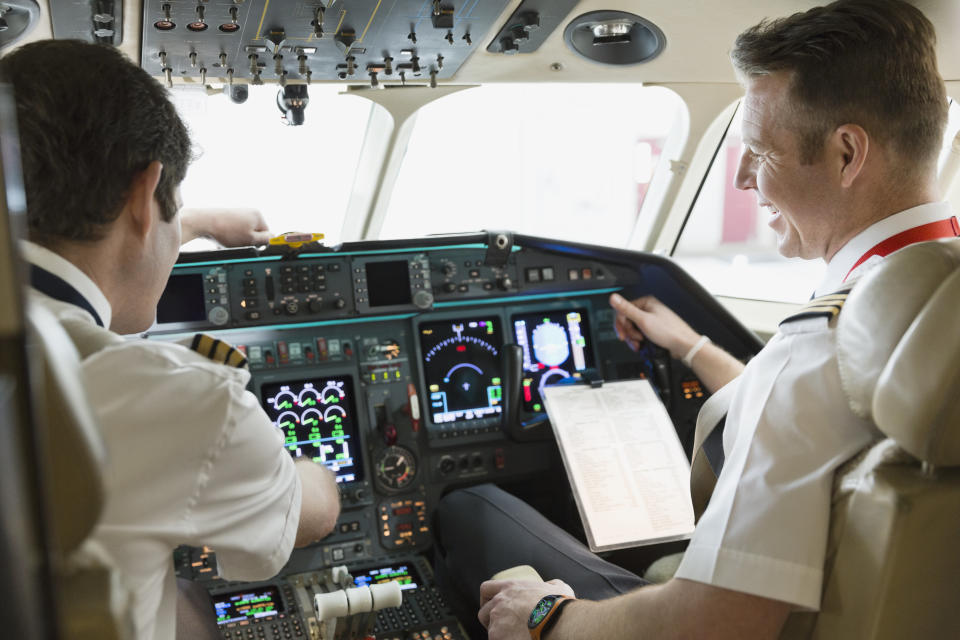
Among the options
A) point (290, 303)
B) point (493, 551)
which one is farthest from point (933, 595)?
point (290, 303)

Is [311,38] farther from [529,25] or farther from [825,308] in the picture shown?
[825,308]

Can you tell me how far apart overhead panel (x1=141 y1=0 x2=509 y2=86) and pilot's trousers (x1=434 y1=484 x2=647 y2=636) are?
122 cm

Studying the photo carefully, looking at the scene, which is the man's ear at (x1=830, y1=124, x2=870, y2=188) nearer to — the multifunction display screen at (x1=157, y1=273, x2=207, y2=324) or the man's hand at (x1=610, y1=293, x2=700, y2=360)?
the man's hand at (x1=610, y1=293, x2=700, y2=360)

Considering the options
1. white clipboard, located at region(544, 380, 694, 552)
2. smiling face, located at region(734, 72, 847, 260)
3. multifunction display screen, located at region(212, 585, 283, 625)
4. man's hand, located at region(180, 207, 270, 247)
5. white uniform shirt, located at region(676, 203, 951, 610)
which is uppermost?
smiling face, located at region(734, 72, 847, 260)

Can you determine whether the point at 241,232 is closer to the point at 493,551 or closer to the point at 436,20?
the point at 436,20

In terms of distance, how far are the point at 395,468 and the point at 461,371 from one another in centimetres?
38

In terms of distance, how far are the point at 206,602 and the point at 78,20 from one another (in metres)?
1.38

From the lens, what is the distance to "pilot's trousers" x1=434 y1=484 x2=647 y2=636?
1.80 metres

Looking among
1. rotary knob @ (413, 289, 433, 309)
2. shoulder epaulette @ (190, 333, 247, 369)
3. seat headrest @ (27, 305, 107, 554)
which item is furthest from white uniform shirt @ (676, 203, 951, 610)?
rotary knob @ (413, 289, 433, 309)

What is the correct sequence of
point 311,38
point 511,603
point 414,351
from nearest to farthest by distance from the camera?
point 511,603
point 311,38
point 414,351

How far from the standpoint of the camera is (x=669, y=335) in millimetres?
2492

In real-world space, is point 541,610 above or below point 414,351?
below

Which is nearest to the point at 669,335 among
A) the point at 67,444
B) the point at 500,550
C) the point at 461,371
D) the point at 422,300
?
the point at 461,371

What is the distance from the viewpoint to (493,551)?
6.78ft
